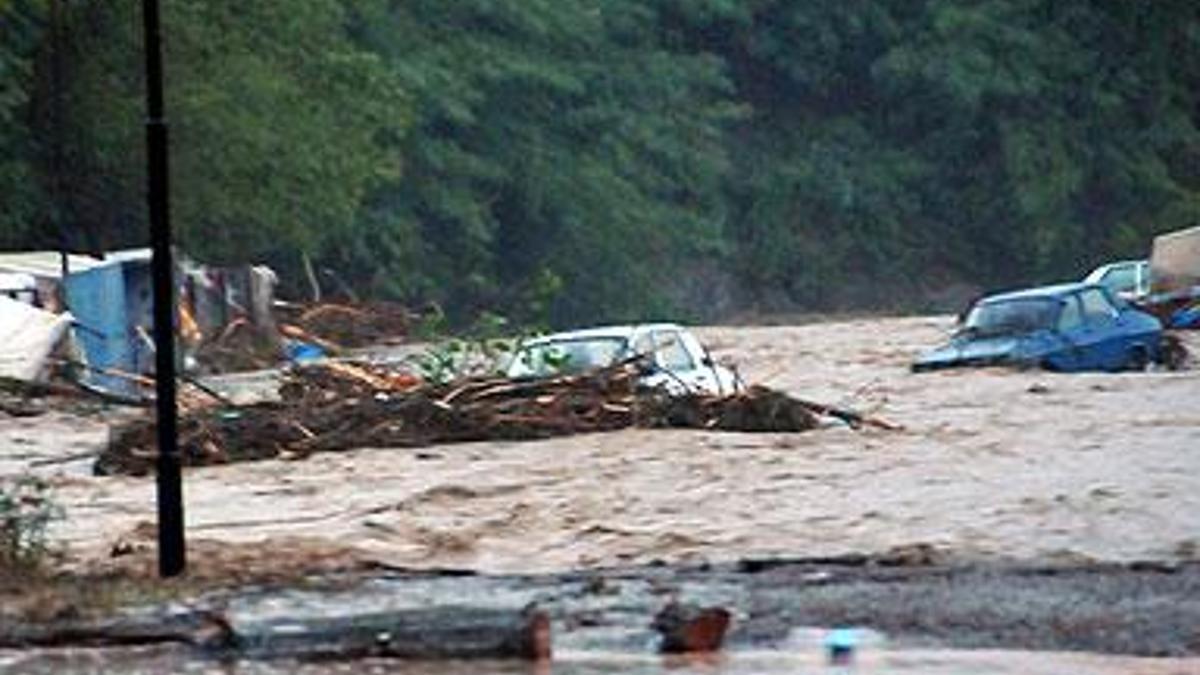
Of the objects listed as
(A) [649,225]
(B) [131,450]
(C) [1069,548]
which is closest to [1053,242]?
(A) [649,225]

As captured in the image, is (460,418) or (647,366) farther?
(647,366)

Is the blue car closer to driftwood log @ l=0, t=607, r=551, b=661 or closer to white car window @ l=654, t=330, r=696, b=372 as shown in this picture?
white car window @ l=654, t=330, r=696, b=372

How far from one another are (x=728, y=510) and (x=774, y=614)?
5864mm

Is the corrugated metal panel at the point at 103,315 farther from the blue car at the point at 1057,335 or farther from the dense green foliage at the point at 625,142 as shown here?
the dense green foliage at the point at 625,142

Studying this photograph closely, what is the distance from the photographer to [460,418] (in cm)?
2922

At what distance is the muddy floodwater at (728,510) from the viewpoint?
16.7m

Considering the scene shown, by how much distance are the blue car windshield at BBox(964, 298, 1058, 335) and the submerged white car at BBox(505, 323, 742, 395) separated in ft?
22.5

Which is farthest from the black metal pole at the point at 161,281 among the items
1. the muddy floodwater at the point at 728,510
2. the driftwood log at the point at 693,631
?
the driftwood log at the point at 693,631

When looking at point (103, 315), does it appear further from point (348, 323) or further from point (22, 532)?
point (22, 532)

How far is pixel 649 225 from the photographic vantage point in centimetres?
7831

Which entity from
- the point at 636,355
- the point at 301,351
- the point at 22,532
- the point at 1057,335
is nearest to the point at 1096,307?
the point at 1057,335

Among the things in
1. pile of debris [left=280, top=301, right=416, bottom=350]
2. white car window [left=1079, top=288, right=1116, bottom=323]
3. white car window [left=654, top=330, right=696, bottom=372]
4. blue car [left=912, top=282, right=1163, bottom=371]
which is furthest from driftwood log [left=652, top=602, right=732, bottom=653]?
pile of debris [left=280, top=301, right=416, bottom=350]

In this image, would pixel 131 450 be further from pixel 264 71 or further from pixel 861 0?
pixel 861 0

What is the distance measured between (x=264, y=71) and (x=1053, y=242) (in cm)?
3175
